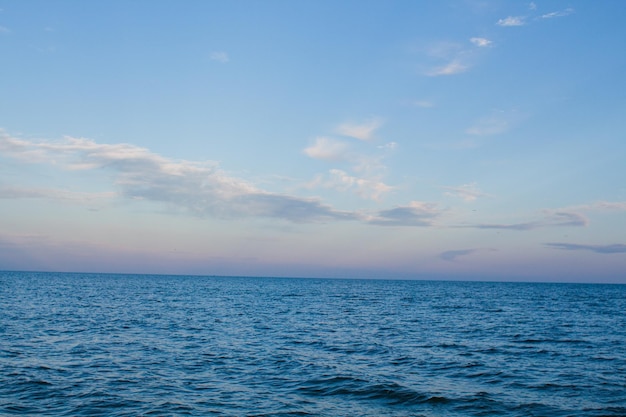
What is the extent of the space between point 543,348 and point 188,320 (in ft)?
106

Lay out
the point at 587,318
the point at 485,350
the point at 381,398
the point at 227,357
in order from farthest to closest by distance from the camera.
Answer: the point at 587,318, the point at 485,350, the point at 227,357, the point at 381,398

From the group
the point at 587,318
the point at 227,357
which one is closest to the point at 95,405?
the point at 227,357

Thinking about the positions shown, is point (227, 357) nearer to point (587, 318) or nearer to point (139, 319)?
point (139, 319)

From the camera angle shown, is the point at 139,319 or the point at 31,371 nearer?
the point at 31,371

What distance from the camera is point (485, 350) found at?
110 feet

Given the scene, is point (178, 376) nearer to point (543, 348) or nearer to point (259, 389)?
point (259, 389)

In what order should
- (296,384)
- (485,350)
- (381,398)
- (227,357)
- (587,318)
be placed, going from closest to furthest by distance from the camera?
(381,398)
(296,384)
(227,357)
(485,350)
(587,318)

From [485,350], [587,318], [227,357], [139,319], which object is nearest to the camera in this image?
[227,357]

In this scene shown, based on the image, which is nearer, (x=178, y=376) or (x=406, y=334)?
(x=178, y=376)

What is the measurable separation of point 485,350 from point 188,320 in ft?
95.4

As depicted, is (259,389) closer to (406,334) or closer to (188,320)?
(406,334)

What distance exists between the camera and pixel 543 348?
34500 mm

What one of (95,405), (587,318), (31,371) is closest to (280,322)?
(31,371)

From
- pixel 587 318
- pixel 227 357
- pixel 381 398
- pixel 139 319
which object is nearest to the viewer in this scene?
pixel 381 398
